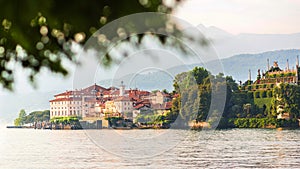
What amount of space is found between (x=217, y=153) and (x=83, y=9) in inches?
791

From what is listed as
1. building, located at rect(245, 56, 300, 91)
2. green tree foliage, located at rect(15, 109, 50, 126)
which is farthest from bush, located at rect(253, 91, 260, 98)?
green tree foliage, located at rect(15, 109, 50, 126)

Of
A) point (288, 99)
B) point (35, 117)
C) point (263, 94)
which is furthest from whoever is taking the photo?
point (35, 117)

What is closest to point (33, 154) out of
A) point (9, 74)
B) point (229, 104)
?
point (229, 104)

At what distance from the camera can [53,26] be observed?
70 cm

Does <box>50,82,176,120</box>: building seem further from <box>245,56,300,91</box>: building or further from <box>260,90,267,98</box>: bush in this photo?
<box>245,56,300,91</box>: building

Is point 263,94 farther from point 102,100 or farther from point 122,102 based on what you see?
point 102,100

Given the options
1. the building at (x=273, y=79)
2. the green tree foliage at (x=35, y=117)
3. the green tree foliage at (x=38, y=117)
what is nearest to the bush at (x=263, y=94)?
the building at (x=273, y=79)

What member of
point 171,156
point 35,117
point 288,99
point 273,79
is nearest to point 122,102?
point 171,156

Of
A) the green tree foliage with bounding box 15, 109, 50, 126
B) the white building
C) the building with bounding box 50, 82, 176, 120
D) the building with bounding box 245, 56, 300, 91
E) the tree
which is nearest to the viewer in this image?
the tree

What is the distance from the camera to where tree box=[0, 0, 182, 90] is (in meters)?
0.59

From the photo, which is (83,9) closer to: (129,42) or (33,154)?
(129,42)

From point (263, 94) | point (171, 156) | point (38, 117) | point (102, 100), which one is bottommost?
point (171, 156)

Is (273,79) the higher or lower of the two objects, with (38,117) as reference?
higher

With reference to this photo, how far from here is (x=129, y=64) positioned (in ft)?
2.56
